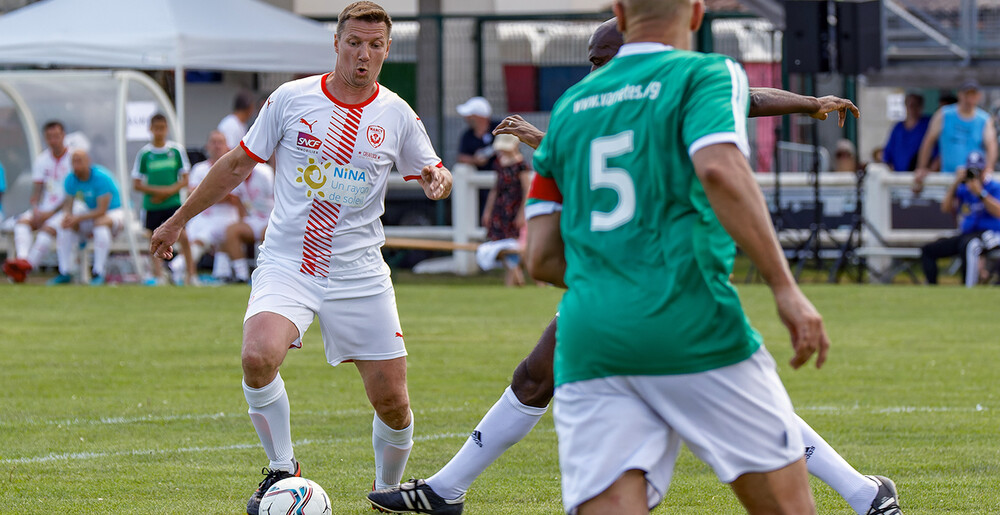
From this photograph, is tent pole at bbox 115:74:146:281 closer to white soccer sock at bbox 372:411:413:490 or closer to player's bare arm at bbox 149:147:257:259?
player's bare arm at bbox 149:147:257:259

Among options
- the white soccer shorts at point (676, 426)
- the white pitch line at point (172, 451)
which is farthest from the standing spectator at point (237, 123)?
the white soccer shorts at point (676, 426)

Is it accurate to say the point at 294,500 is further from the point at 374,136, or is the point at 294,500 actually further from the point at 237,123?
the point at 237,123

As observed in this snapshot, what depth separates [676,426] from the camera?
3402 mm

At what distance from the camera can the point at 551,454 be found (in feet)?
23.3

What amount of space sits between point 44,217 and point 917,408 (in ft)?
42.3

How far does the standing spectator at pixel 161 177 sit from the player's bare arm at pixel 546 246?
13836 millimetres

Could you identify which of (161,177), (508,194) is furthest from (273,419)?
(161,177)

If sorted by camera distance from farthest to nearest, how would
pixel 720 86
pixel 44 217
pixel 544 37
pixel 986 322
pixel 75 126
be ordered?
pixel 544 37 < pixel 75 126 < pixel 44 217 < pixel 986 322 < pixel 720 86

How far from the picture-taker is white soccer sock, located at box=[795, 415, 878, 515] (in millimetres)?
4965

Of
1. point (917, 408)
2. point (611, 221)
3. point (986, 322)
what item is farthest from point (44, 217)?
point (611, 221)

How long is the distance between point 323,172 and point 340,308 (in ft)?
1.87

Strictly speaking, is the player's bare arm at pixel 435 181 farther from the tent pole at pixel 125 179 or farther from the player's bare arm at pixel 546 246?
the tent pole at pixel 125 179

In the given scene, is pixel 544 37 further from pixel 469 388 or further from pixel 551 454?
pixel 551 454

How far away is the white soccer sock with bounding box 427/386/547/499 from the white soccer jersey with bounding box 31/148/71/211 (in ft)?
45.5
